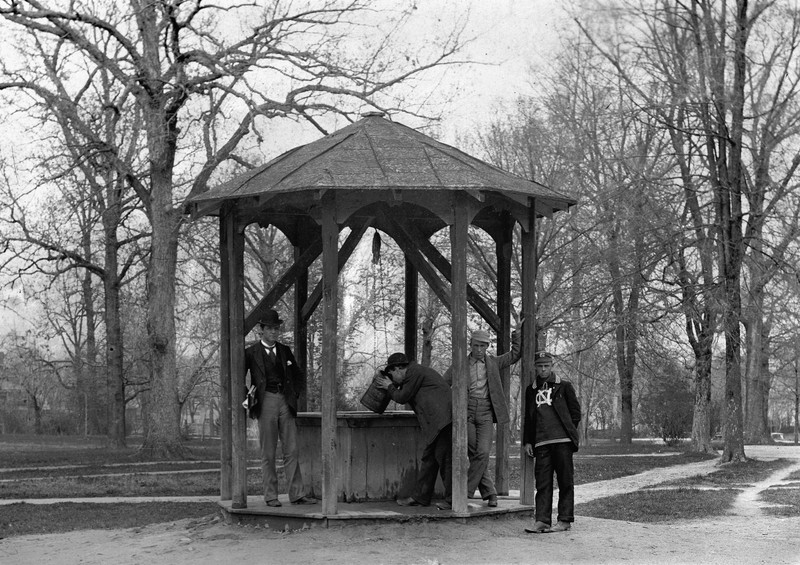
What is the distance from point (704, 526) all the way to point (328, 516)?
468 cm

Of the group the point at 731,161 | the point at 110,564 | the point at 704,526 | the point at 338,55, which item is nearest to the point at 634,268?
the point at 731,161

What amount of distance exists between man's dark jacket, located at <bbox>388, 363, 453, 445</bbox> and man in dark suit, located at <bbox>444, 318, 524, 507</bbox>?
0.75 ft

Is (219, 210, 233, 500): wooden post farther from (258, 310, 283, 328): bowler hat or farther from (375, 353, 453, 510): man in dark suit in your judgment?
(375, 353, 453, 510): man in dark suit

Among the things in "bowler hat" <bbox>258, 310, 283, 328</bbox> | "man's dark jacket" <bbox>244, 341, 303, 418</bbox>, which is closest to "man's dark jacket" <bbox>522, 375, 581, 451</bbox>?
"man's dark jacket" <bbox>244, 341, 303, 418</bbox>

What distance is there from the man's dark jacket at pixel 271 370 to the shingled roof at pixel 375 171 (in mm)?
1711

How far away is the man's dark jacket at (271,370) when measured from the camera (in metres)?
12.3

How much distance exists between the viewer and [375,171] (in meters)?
11.6

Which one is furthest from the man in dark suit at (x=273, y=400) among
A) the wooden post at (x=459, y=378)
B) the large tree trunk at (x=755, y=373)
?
the large tree trunk at (x=755, y=373)

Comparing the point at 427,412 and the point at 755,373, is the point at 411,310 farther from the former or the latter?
the point at 755,373

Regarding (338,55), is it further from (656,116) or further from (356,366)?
(356,366)

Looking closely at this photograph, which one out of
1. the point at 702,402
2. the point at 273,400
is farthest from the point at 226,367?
the point at 702,402

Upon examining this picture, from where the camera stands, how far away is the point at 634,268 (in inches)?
1085

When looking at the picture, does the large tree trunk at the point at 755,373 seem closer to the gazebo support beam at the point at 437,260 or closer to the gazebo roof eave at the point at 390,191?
the gazebo support beam at the point at 437,260

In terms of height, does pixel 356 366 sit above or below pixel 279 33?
below
